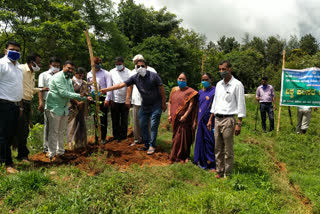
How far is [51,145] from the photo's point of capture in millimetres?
4410

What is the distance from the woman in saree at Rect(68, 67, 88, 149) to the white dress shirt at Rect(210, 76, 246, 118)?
3048mm

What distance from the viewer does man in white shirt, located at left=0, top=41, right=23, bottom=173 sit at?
12.3ft

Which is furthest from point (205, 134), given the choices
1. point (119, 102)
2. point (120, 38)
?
point (120, 38)

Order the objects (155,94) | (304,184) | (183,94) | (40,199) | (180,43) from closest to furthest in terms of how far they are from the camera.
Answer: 1. (40,199)
2. (304,184)
3. (183,94)
4. (155,94)
5. (180,43)

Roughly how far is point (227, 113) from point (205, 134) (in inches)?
34.7

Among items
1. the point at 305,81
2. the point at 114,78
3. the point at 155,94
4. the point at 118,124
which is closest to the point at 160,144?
the point at 118,124

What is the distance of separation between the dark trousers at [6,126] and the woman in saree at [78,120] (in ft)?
4.39

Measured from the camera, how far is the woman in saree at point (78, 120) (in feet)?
17.1

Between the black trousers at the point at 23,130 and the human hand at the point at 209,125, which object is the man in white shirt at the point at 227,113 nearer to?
the human hand at the point at 209,125

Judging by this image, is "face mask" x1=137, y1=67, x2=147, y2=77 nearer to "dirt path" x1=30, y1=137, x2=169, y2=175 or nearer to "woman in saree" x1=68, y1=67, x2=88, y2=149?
"woman in saree" x1=68, y1=67, x2=88, y2=149

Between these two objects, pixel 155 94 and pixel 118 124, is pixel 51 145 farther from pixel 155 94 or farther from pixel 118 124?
pixel 155 94

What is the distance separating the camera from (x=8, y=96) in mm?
3775

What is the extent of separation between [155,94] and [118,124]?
148 centimetres

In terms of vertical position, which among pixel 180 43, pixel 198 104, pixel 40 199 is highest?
pixel 180 43
